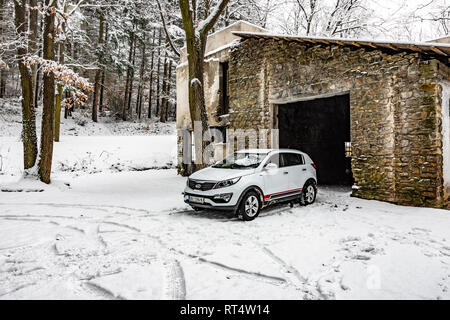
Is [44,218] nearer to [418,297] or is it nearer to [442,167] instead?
[418,297]

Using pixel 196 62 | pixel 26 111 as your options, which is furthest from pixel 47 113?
pixel 196 62

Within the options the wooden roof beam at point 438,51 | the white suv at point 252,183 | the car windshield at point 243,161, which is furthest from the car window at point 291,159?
the wooden roof beam at point 438,51

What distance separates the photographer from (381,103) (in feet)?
26.1

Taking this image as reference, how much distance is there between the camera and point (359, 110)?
332 inches

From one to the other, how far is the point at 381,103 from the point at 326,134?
237 inches

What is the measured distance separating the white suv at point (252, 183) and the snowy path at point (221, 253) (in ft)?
1.25

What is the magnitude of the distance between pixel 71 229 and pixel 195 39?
23.3 ft

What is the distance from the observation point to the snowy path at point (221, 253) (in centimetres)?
329

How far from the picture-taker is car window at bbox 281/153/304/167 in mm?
7646

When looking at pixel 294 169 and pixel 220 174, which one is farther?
pixel 294 169

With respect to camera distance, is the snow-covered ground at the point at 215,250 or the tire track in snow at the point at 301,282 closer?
the tire track in snow at the point at 301,282

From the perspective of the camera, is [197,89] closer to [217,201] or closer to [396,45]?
[217,201]

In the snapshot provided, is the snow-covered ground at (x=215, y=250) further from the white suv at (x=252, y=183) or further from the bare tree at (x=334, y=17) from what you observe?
the bare tree at (x=334, y=17)

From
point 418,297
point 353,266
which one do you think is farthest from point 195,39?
point 418,297
